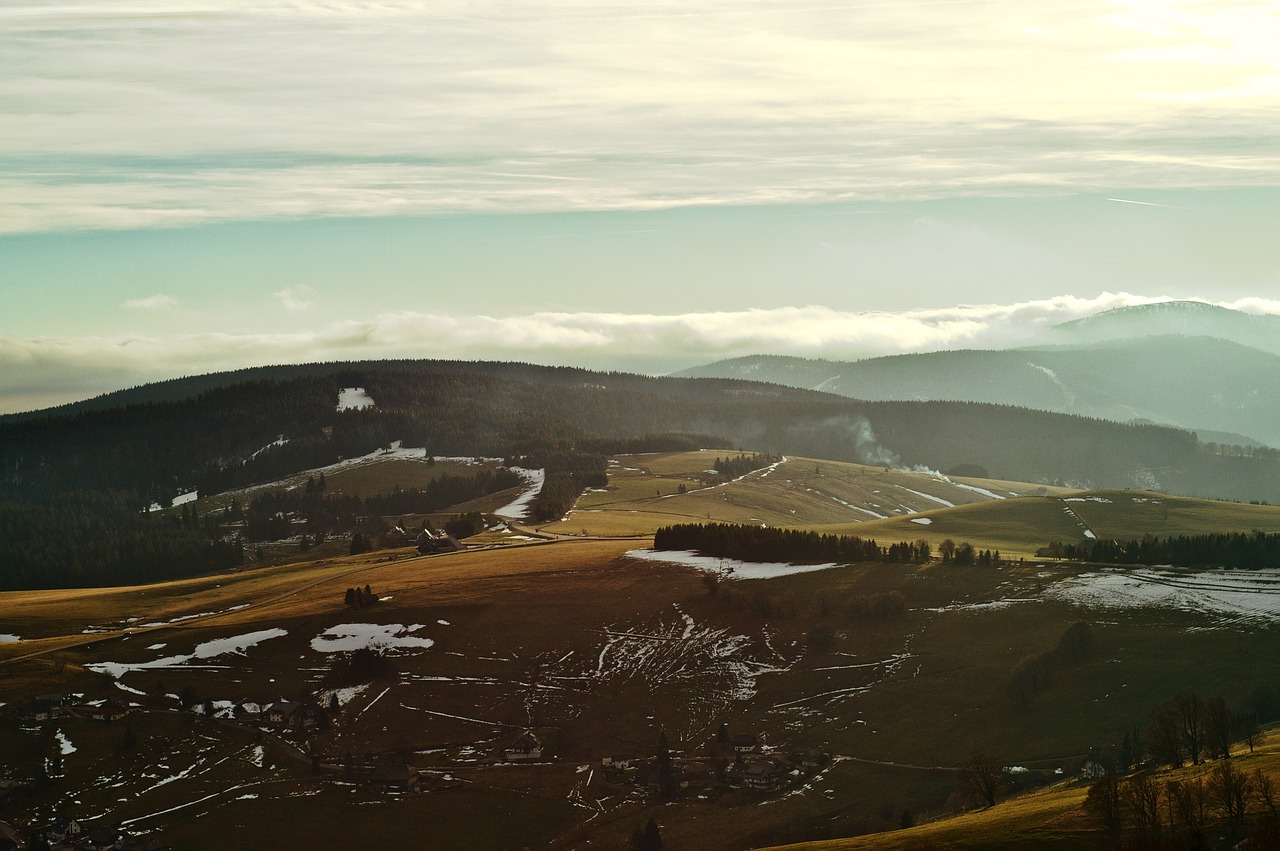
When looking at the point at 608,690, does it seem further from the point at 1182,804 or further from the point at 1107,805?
the point at 1182,804

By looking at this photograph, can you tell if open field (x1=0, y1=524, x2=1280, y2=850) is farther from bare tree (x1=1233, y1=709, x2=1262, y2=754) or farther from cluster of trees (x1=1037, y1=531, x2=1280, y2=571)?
cluster of trees (x1=1037, y1=531, x2=1280, y2=571)

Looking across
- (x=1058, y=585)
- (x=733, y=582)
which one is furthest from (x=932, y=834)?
(x=733, y=582)

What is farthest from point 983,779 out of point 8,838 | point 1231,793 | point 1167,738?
point 8,838

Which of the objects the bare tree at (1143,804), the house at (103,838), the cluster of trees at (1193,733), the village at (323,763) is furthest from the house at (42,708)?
the cluster of trees at (1193,733)

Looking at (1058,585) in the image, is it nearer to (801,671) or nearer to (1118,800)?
(801,671)

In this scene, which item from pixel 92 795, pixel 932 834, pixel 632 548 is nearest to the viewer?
pixel 932 834

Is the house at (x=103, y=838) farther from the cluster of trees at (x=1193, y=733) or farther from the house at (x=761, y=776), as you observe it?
the cluster of trees at (x=1193, y=733)
